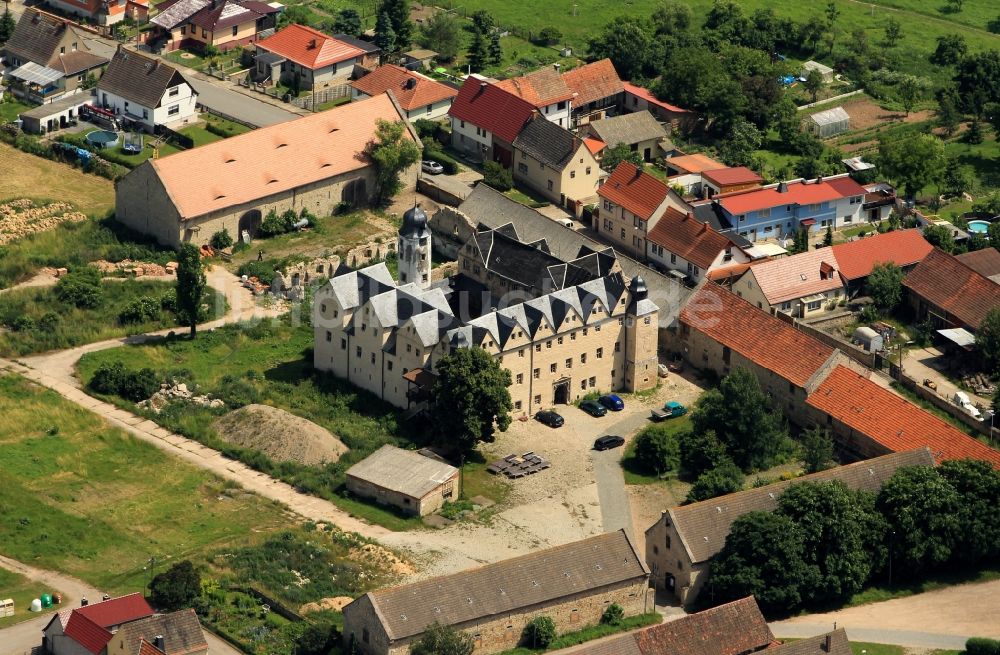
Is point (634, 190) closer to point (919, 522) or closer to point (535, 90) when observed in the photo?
point (535, 90)

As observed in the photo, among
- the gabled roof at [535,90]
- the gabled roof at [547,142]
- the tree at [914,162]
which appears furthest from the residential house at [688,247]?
the gabled roof at [535,90]

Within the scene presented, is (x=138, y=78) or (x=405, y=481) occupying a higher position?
(x=138, y=78)

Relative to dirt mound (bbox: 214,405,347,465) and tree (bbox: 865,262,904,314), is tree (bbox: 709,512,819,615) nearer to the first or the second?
dirt mound (bbox: 214,405,347,465)

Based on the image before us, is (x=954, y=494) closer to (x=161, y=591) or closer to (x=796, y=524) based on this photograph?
(x=796, y=524)

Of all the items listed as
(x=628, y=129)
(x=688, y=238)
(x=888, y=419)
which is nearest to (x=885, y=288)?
(x=688, y=238)

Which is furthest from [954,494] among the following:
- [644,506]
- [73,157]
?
[73,157]

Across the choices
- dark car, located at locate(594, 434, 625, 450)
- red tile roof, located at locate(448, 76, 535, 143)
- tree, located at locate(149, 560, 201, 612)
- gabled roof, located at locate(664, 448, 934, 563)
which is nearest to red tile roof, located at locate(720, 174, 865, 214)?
red tile roof, located at locate(448, 76, 535, 143)
